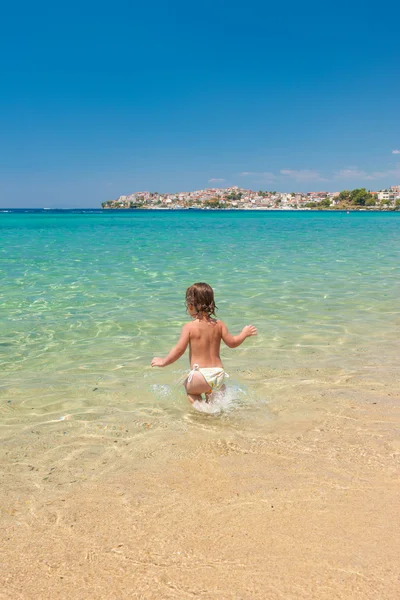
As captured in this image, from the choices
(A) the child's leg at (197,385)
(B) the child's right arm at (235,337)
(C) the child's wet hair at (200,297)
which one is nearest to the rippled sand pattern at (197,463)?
(A) the child's leg at (197,385)

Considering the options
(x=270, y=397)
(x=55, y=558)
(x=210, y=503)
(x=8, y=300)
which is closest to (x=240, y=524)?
(x=210, y=503)

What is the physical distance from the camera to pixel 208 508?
2.71m

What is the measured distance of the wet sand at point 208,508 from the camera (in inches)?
84.0

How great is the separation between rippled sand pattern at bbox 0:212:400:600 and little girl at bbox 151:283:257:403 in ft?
0.69

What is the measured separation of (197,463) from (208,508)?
580mm

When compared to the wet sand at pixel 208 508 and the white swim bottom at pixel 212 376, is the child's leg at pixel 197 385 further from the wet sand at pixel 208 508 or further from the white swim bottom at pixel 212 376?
the wet sand at pixel 208 508

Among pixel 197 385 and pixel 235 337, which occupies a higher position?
pixel 235 337

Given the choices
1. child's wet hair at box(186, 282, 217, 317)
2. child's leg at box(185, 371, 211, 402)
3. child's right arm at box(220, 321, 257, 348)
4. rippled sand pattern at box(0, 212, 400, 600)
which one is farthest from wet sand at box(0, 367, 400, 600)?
child's wet hair at box(186, 282, 217, 317)

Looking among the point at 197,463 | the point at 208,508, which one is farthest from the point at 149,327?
the point at 208,508

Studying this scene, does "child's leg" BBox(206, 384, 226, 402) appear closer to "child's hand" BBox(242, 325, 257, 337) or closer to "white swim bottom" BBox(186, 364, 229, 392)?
"white swim bottom" BBox(186, 364, 229, 392)

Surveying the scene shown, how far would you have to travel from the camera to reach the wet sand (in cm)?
213

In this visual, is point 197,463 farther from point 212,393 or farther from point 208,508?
point 212,393

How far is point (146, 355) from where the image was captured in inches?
234

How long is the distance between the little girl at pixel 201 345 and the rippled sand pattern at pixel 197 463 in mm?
211
